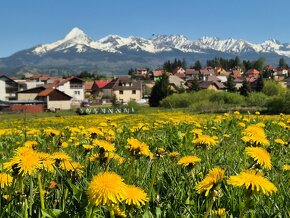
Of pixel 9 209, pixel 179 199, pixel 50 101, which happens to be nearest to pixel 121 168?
pixel 179 199

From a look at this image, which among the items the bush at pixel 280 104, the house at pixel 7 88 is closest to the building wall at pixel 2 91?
the house at pixel 7 88

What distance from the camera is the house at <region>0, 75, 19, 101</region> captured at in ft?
348

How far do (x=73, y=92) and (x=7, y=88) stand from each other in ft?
63.6

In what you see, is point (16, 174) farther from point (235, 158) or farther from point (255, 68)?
point (255, 68)

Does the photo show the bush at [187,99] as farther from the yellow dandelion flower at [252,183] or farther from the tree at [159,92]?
the yellow dandelion flower at [252,183]

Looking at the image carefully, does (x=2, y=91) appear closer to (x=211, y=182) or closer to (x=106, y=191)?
(x=211, y=182)

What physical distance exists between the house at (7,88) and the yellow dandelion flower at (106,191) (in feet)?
360

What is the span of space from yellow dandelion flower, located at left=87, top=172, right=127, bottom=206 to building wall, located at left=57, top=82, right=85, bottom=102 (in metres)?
100

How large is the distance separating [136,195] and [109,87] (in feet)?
408

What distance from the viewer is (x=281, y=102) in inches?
1747

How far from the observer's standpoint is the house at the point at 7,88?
106125 mm

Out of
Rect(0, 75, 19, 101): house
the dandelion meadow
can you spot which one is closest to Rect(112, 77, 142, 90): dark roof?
Rect(0, 75, 19, 101): house

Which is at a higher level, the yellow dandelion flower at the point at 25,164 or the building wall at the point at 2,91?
the yellow dandelion flower at the point at 25,164

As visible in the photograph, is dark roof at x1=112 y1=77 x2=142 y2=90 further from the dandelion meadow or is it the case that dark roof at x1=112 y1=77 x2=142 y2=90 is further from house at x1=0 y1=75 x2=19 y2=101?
the dandelion meadow
